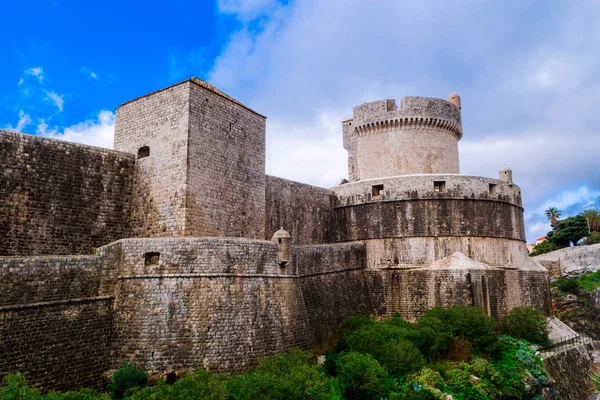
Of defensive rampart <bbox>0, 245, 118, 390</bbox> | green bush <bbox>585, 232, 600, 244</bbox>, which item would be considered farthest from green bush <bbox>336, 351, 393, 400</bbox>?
green bush <bbox>585, 232, 600, 244</bbox>

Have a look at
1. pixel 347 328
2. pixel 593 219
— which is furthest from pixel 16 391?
pixel 593 219

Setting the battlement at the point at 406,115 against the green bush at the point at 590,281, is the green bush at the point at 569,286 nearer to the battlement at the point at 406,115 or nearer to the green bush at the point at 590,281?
the green bush at the point at 590,281

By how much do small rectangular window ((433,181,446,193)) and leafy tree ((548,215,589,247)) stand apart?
31.2 meters

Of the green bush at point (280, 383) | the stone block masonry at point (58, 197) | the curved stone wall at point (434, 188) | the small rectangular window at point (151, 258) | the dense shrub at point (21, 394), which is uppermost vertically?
the curved stone wall at point (434, 188)

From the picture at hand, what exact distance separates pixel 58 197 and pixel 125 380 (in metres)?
6.16

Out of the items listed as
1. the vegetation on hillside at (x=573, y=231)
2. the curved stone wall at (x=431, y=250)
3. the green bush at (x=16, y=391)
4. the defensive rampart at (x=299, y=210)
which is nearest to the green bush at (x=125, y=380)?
the green bush at (x=16, y=391)

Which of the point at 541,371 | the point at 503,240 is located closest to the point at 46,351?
the point at 541,371

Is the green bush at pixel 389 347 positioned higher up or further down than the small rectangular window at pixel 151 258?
further down

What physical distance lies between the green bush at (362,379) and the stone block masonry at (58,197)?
28.3 ft

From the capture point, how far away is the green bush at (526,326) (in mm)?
19562

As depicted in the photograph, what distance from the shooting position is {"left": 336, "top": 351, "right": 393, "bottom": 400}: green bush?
42.9 feet

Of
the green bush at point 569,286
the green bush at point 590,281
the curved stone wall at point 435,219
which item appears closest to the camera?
the curved stone wall at point 435,219

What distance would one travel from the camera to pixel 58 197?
1425cm

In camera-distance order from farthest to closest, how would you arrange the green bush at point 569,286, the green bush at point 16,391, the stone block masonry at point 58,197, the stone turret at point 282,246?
1. the green bush at point 569,286
2. the stone turret at point 282,246
3. the stone block masonry at point 58,197
4. the green bush at point 16,391
